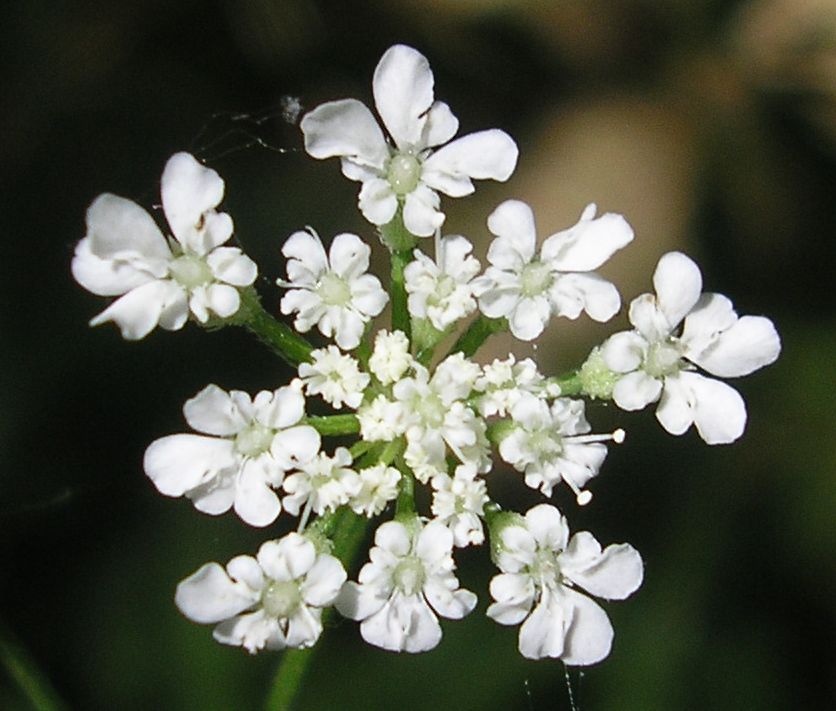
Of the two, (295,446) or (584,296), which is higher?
(584,296)

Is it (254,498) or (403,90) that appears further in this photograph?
(403,90)

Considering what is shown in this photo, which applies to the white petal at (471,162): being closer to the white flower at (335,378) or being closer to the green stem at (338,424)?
the white flower at (335,378)

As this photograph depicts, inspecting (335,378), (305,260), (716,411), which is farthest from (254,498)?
(716,411)

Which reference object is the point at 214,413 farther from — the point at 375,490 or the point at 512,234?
the point at 512,234

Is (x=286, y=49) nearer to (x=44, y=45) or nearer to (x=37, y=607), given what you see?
(x=44, y=45)

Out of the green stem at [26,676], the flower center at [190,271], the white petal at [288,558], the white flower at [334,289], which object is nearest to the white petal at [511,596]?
the white petal at [288,558]

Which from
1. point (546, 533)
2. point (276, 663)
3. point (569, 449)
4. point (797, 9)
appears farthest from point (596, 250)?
point (797, 9)
